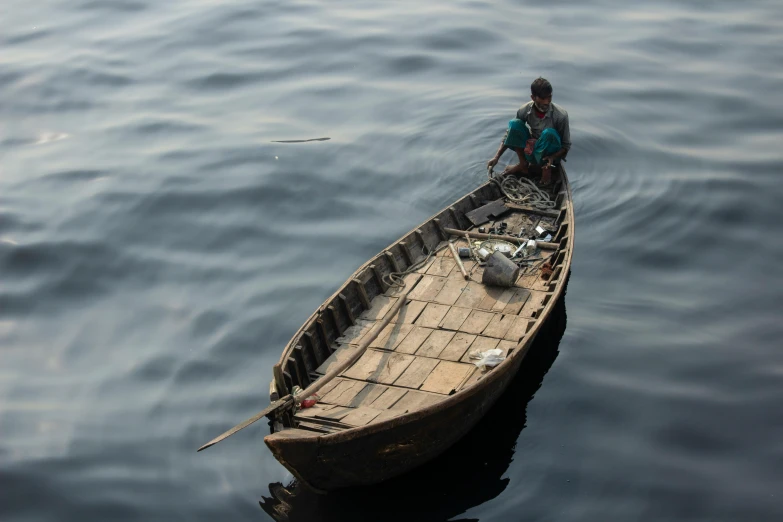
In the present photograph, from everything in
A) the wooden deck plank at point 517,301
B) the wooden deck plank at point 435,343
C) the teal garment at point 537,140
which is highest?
the teal garment at point 537,140

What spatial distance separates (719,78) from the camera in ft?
57.1

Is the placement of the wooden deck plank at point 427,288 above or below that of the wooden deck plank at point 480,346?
above

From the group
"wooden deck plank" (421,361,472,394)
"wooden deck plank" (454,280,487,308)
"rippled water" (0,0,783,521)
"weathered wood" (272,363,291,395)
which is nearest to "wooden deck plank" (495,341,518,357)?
"wooden deck plank" (421,361,472,394)

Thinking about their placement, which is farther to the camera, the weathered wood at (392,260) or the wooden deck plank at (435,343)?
the weathered wood at (392,260)

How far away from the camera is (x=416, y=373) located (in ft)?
30.2

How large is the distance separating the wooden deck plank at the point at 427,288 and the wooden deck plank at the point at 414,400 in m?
1.83

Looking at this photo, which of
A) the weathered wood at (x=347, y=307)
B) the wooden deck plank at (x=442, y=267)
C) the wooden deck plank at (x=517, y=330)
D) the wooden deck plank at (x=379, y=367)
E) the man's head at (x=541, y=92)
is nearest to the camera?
the wooden deck plank at (x=379, y=367)

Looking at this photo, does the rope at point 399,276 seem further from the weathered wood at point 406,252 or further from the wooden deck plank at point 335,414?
the wooden deck plank at point 335,414

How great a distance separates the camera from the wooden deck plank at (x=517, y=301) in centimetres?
1021

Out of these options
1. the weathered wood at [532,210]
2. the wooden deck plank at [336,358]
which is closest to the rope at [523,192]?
the weathered wood at [532,210]

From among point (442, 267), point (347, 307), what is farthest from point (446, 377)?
point (442, 267)

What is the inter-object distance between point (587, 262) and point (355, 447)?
581 centimetres

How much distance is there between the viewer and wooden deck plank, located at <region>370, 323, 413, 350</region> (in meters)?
9.68

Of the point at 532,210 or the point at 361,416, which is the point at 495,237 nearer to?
the point at 532,210
